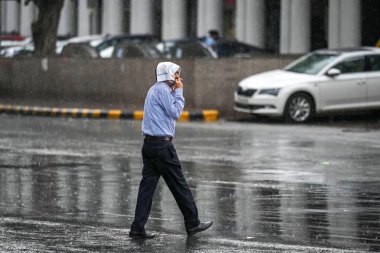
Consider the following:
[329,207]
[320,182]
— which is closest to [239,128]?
[320,182]

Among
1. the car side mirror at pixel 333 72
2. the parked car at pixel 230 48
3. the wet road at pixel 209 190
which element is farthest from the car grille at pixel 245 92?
the parked car at pixel 230 48

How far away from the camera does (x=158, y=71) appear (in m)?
9.84

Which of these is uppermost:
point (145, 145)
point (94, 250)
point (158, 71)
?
point (158, 71)

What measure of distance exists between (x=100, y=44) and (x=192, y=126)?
1367 centimetres

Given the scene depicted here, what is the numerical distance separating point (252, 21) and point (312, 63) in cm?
2688

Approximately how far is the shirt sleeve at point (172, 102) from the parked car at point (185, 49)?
21549 mm

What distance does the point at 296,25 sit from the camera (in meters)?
49.3

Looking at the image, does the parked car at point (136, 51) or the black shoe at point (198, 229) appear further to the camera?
the parked car at point (136, 51)

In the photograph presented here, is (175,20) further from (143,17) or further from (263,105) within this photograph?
(263,105)

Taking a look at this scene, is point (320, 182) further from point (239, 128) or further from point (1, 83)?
point (1, 83)

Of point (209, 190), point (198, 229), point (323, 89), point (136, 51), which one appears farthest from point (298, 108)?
point (198, 229)

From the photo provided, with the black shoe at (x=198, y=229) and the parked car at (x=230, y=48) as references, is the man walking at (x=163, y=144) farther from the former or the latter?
the parked car at (x=230, y=48)

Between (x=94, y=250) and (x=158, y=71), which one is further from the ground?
(x=158, y=71)

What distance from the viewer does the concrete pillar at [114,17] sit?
6131 cm
